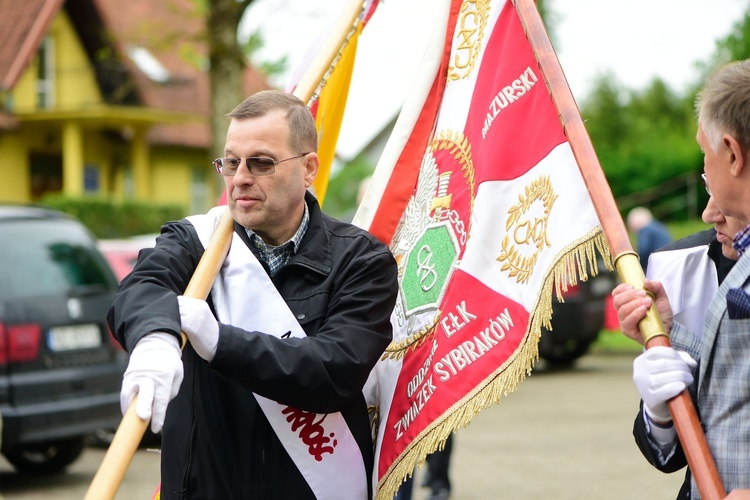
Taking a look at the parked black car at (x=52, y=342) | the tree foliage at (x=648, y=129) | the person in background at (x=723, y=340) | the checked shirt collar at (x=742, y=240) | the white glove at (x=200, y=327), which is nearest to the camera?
the person in background at (x=723, y=340)

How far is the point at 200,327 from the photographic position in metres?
2.77

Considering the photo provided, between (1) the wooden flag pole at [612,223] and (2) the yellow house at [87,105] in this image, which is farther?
(2) the yellow house at [87,105]

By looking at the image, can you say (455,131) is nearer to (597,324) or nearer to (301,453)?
(301,453)

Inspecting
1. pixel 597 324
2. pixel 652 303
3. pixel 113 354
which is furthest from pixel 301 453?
pixel 597 324

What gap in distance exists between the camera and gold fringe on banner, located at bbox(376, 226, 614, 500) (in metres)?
3.06

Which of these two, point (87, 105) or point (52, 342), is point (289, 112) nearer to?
point (52, 342)

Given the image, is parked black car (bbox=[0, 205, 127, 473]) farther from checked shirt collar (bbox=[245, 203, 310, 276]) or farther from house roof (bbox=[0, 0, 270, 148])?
house roof (bbox=[0, 0, 270, 148])

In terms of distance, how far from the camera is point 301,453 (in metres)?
3.02

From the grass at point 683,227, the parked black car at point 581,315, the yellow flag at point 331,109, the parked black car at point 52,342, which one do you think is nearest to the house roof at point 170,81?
the grass at point 683,227

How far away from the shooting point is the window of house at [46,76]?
28797mm

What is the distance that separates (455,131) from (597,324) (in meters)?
10.9

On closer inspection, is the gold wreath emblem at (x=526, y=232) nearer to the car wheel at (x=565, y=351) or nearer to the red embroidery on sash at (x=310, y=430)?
the red embroidery on sash at (x=310, y=430)

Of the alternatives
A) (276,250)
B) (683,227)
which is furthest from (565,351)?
(683,227)

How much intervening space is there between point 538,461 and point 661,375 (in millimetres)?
6535
